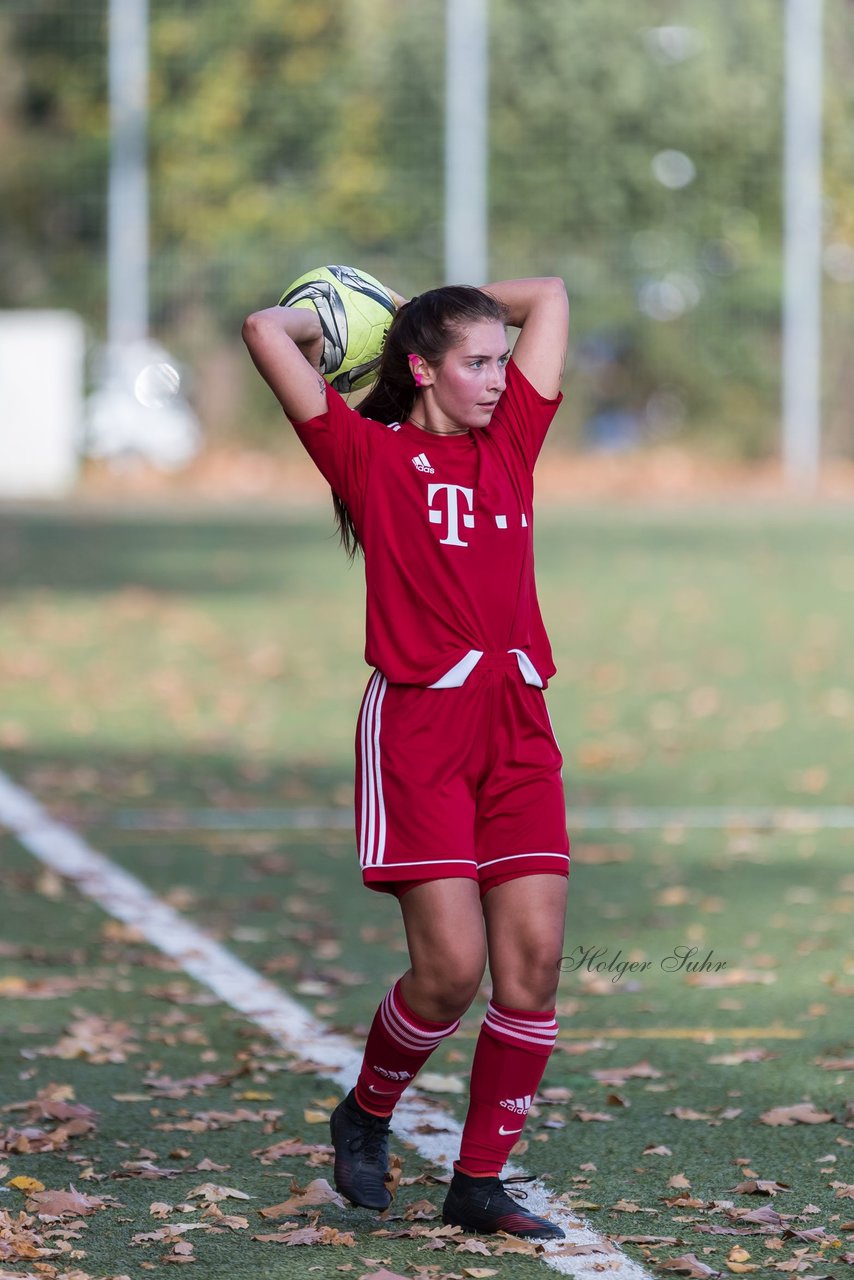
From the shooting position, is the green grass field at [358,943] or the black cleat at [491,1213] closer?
the black cleat at [491,1213]

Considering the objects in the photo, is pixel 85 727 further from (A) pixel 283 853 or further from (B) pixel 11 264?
(B) pixel 11 264

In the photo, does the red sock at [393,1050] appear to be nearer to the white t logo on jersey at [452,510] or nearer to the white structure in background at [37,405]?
the white t logo on jersey at [452,510]

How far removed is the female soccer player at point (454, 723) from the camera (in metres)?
4.29

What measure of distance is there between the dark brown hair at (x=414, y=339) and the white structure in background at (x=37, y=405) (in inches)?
1035

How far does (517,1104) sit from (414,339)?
1.57 metres

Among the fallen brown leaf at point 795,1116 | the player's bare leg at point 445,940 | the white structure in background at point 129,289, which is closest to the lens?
the player's bare leg at point 445,940

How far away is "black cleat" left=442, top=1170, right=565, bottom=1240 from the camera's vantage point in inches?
170

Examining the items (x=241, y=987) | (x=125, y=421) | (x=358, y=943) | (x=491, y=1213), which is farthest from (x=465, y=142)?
(x=491, y=1213)

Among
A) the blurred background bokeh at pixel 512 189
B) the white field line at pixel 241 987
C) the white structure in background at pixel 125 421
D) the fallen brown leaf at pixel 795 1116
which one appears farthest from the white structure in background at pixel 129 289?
the fallen brown leaf at pixel 795 1116

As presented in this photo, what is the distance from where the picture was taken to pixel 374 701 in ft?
14.5

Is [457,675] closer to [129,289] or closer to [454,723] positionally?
[454,723]

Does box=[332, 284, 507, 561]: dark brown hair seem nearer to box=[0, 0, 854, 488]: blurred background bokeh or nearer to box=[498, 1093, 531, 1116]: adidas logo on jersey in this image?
box=[498, 1093, 531, 1116]: adidas logo on jersey

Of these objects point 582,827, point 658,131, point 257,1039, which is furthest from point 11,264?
point 257,1039

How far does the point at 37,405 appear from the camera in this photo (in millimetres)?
30844
